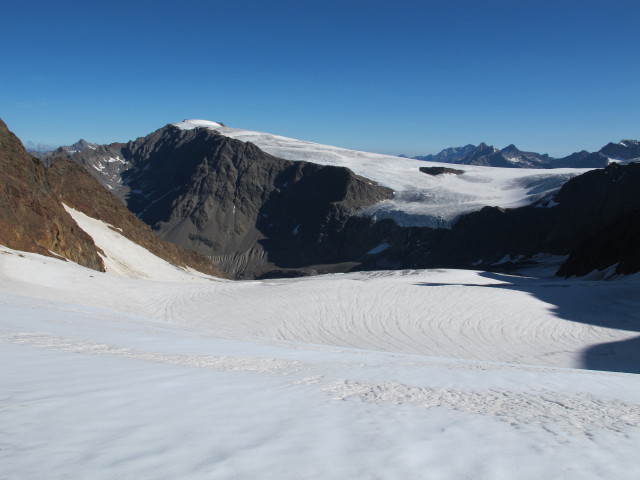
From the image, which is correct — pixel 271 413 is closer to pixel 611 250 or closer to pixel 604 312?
pixel 604 312

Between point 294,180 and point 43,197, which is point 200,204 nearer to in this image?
point 294,180

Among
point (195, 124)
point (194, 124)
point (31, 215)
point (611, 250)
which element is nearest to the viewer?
point (31, 215)

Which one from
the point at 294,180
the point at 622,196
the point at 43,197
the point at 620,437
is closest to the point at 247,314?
the point at 620,437

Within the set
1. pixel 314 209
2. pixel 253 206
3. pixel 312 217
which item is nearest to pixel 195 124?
pixel 253 206

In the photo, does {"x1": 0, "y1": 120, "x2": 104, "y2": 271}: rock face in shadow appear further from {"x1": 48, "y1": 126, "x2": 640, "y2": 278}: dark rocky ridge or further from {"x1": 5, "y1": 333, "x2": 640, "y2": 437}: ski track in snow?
{"x1": 48, "y1": 126, "x2": 640, "y2": 278}: dark rocky ridge

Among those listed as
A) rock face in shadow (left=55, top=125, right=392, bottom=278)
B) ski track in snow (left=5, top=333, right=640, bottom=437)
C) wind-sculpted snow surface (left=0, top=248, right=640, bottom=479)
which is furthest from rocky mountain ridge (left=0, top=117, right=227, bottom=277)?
rock face in shadow (left=55, top=125, right=392, bottom=278)

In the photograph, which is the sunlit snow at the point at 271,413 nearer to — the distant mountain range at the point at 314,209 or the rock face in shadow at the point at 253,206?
the distant mountain range at the point at 314,209
